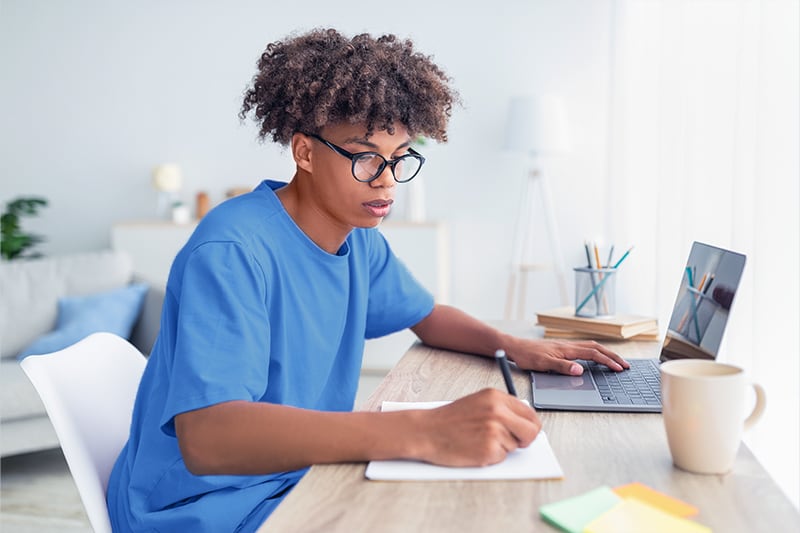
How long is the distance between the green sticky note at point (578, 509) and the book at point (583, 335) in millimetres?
922

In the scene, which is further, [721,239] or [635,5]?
[635,5]

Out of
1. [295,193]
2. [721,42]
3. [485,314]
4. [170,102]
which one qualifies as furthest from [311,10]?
[295,193]

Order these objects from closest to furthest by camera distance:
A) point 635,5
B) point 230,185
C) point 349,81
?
point 349,81 → point 635,5 → point 230,185

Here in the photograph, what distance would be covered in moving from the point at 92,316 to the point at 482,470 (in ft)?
8.79

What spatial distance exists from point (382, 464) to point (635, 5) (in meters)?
2.80

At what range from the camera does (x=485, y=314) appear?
4.50 meters

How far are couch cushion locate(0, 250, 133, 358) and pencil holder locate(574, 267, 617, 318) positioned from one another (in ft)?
8.09

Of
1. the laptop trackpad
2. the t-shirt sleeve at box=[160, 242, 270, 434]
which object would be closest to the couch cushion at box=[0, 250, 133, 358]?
the t-shirt sleeve at box=[160, 242, 270, 434]

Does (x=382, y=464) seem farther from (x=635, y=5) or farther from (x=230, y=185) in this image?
(x=230, y=185)

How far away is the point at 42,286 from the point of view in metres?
3.43

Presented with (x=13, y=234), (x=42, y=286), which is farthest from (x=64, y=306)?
(x=13, y=234)

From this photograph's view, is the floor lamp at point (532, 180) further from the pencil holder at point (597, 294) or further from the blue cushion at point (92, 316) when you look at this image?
the pencil holder at point (597, 294)

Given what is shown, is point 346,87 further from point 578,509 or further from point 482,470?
point 578,509

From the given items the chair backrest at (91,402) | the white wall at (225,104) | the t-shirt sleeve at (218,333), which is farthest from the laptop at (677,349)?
the white wall at (225,104)
